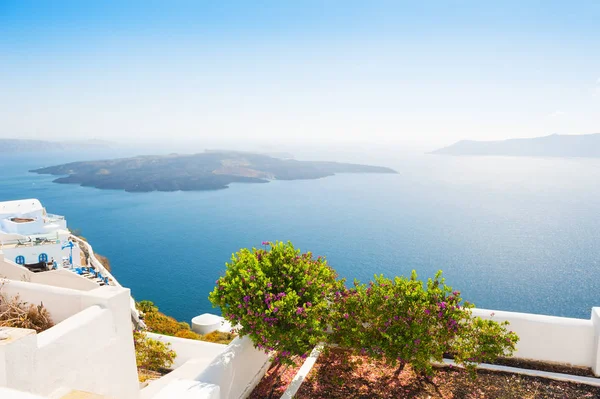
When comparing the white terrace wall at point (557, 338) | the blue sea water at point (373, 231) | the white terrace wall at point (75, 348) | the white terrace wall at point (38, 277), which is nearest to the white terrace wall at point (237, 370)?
the white terrace wall at point (75, 348)

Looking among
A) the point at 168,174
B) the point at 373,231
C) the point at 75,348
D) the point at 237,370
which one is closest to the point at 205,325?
the point at 237,370

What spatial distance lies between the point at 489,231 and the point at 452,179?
8956 cm

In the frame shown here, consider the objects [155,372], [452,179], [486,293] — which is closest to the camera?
[155,372]

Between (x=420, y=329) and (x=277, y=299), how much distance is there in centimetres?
220

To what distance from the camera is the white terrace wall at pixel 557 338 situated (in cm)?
702

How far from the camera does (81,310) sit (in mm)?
6172

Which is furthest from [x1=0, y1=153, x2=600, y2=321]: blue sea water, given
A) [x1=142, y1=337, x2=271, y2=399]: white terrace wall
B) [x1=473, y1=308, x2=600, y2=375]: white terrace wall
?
[x1=473, y1=308, x2=600, y2=375]: white terrace wall

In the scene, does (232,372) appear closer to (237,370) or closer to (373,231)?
(237,370)

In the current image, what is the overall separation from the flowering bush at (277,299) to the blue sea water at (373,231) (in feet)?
184

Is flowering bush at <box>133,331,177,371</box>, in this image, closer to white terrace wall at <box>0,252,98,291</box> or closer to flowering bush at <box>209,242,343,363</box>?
white terrace wall at <box>0,252,98,291</box>

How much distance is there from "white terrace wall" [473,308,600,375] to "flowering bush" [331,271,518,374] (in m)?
0.57

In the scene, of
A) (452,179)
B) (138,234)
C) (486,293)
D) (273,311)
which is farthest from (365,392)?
(452,179)

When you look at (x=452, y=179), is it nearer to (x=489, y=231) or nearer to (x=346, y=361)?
(x=489, y=231)

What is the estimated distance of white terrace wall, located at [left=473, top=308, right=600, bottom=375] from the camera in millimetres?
7016
